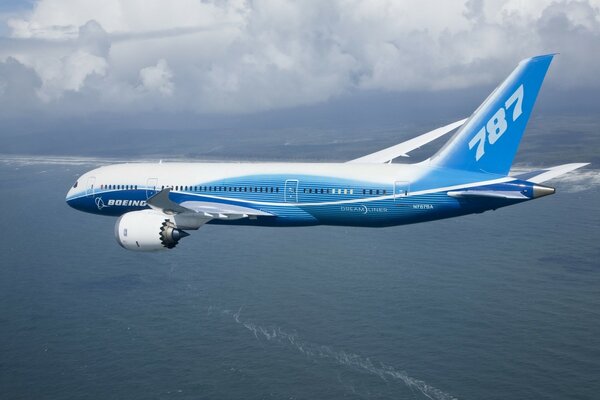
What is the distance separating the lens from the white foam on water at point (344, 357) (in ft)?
498

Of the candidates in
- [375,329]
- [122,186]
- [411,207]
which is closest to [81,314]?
[375,329]

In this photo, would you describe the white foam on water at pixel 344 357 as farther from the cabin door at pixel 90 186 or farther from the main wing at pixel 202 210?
the main wing at pixel 202 210

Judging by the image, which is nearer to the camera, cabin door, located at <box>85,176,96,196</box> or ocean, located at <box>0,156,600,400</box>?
cabin door, located at <box>85,176,96,196</box>

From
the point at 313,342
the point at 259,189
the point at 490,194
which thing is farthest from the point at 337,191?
the point at 313,342

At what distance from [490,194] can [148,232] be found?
112 feet

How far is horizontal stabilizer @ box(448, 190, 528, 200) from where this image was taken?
176 feet

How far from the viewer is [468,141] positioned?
57281 millimetres

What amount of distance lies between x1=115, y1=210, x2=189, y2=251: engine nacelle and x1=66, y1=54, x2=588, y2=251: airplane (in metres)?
0.10

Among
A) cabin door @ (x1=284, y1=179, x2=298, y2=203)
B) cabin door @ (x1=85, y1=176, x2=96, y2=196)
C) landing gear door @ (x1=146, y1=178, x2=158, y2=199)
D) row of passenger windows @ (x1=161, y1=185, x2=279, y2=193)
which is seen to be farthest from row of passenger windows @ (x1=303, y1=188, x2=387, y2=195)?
cabin door @ (x1=85, y1=176, x2=96, y2=196)

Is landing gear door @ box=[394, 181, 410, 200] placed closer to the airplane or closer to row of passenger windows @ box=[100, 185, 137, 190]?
the airplane

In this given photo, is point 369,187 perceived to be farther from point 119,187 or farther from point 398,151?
point 119,187

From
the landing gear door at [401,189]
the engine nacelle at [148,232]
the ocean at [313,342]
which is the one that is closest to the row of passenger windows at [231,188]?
the engine nacelle at [148,232]

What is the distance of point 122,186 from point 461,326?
426 ft

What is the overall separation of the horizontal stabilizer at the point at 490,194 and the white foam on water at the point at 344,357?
353ft
